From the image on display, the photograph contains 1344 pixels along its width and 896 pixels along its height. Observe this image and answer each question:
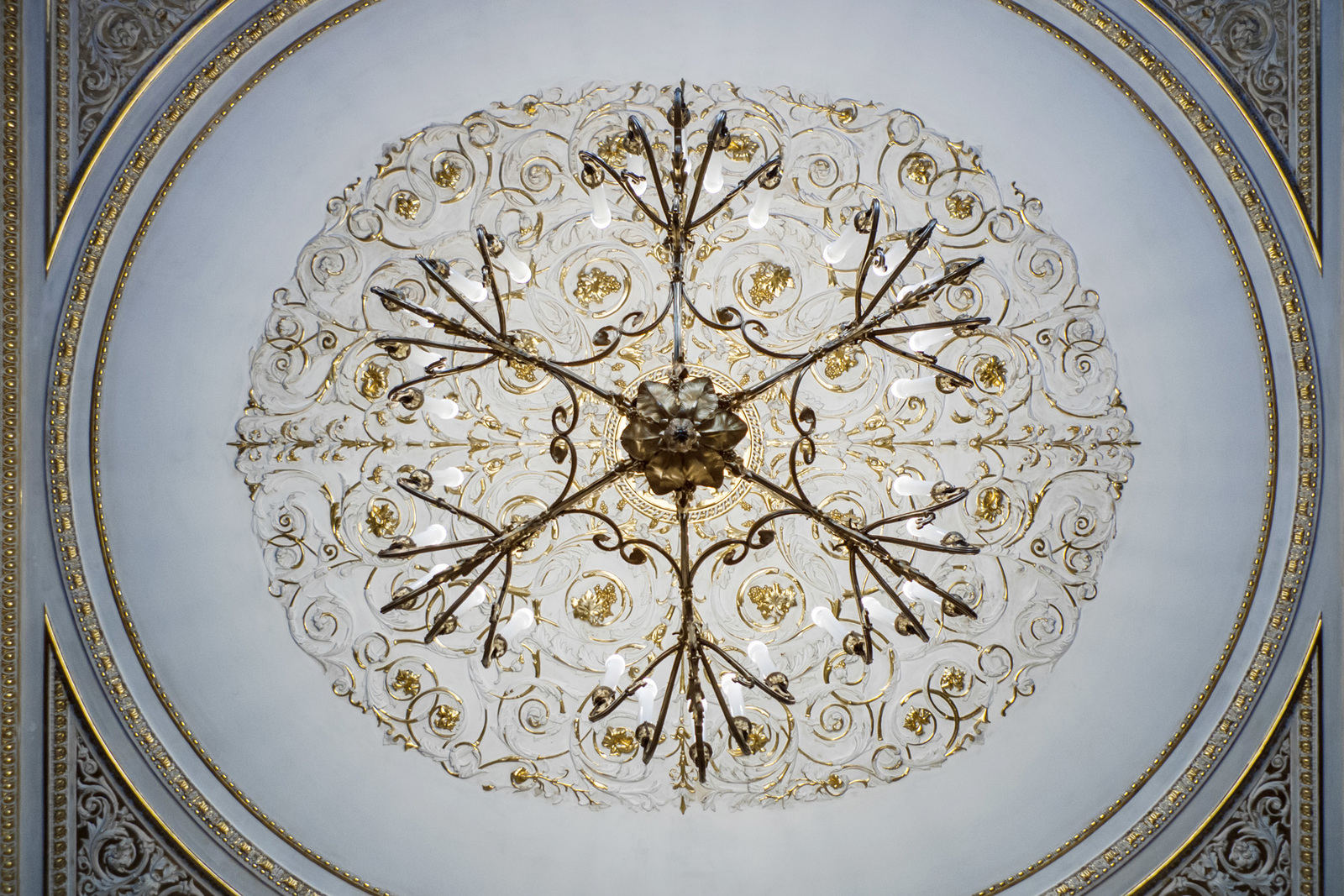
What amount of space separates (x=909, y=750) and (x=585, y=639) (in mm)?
2072

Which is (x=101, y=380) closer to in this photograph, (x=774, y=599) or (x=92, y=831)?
(x=92, y=831)

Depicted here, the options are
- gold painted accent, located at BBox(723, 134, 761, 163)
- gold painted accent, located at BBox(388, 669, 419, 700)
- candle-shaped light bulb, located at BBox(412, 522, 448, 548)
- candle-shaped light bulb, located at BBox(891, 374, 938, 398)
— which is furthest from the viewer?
gold painted accent, located at BBox(388, 669, 419, 700)

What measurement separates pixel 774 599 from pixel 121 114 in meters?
4.40

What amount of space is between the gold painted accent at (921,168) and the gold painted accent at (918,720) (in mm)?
3114

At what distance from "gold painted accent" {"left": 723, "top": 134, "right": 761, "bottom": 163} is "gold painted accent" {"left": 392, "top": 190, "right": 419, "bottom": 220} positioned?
1.79 m

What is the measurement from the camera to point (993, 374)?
560 centimetres

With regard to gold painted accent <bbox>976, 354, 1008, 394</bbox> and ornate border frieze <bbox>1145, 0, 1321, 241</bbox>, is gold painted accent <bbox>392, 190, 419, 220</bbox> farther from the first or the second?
ornate border frieze <bbox>1145, 0, 1321, 241</bbox>

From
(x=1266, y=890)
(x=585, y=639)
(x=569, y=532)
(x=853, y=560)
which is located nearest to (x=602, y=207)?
(x=853, y=560)

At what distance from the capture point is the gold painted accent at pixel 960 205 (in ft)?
18.1

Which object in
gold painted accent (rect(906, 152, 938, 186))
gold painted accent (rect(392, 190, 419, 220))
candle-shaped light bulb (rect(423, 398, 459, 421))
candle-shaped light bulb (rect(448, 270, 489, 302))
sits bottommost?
candle-shaped light bulb (rect(423, 398, 459, 421))

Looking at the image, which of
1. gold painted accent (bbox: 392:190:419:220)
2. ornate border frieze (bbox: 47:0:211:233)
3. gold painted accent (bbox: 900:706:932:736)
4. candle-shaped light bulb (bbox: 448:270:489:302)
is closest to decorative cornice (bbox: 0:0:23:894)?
ornate border frieze (bbox: 47:0:211:233)

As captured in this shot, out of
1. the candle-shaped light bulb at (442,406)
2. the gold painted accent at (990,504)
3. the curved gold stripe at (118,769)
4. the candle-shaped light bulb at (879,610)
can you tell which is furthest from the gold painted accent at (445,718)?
the gold painted accent at (990,504)

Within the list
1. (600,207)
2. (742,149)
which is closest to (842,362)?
(742,149)

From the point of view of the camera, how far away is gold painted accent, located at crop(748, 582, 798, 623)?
585cm
